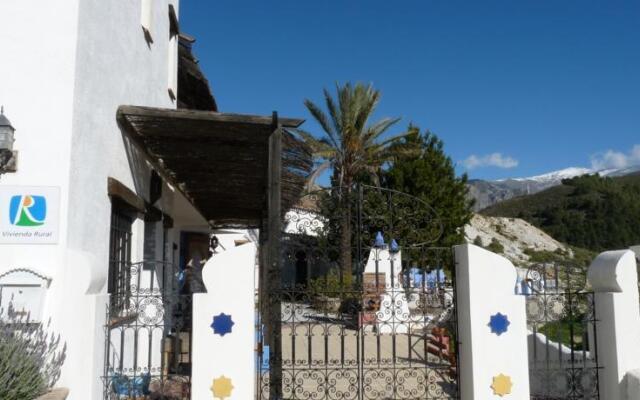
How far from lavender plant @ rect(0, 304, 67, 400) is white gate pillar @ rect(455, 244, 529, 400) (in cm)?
376

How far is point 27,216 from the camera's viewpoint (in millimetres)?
4871

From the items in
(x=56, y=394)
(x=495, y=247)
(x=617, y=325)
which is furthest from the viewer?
(x=495, y=247)

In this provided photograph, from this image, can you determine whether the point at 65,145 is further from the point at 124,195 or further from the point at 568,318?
the point at 568,318

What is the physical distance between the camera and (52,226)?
16.1ft

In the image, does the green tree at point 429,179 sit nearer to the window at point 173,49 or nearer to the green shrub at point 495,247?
the green shrub at point 495,247

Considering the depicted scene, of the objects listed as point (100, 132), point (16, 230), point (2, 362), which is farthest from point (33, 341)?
point (100, 132)

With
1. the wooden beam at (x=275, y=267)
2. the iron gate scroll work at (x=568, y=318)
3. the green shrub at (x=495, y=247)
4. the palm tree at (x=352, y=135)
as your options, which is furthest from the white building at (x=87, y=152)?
the green shrub at (x=495, y=247)

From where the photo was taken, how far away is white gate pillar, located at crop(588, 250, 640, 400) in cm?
582

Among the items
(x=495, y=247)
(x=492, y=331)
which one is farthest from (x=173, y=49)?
(x=495, y=247)

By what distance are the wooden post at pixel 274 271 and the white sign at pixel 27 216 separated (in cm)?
219

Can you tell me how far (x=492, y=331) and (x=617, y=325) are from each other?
53.3 inches

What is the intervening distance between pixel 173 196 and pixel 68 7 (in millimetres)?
Result: 5933

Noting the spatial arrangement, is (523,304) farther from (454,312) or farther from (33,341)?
(33,341)

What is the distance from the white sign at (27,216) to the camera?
15.9 ft
